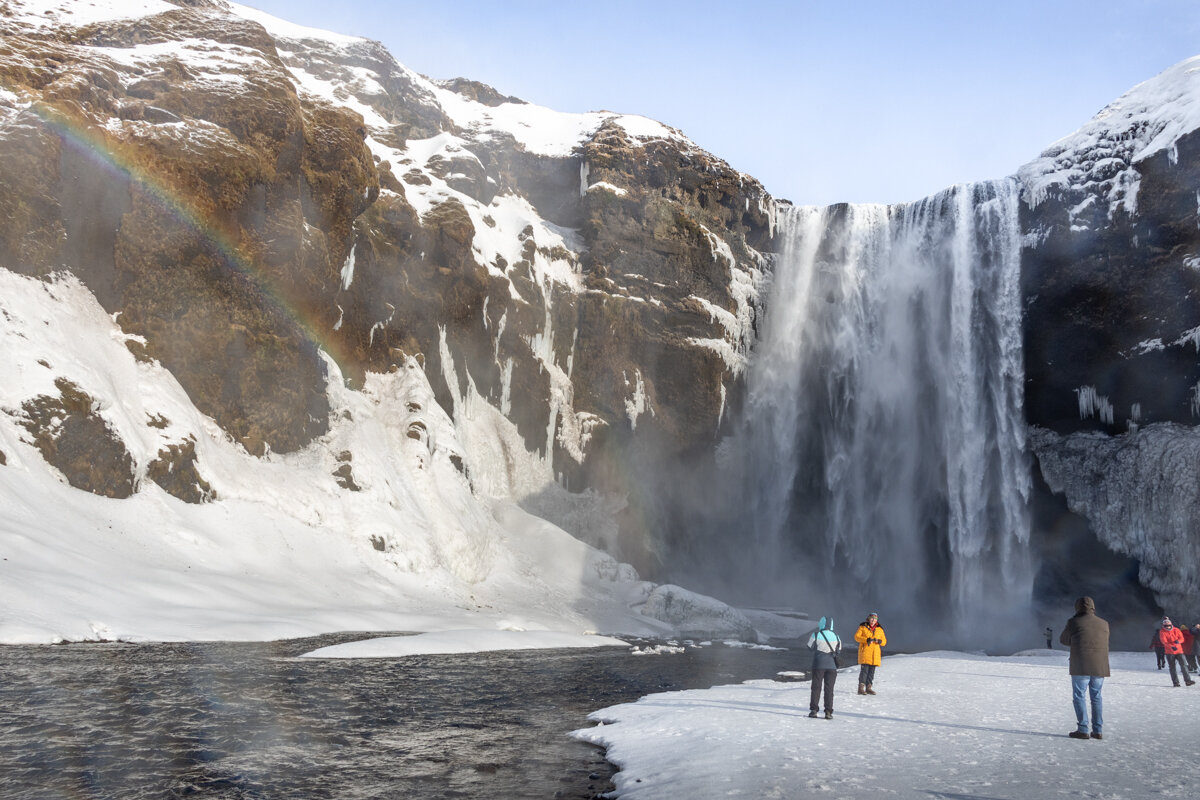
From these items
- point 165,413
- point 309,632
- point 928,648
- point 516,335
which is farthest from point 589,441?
point 309,632

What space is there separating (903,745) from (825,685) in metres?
2.92

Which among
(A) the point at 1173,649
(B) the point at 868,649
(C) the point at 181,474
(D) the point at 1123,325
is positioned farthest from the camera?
(D) the point at 1123,325

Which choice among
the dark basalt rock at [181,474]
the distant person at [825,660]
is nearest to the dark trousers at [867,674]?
the distant person at [825,660]

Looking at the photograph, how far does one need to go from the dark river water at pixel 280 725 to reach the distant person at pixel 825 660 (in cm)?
433

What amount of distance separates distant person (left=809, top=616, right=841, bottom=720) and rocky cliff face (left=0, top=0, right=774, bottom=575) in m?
29.5

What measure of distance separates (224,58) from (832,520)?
2047 inches

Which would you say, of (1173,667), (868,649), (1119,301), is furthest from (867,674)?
(1119,301)

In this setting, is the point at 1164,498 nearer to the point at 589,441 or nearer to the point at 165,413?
the point at 589,441

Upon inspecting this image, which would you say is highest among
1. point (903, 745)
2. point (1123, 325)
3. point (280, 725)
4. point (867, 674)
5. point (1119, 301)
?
point (1119, 301)

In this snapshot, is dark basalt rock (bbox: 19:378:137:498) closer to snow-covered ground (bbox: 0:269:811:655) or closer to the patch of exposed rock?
snow-covered ground (bbox: 0:269:811:655)

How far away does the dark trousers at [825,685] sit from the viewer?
47.4 feet

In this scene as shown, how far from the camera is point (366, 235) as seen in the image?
174 feet

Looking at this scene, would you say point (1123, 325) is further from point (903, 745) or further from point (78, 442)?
point (78, 442)

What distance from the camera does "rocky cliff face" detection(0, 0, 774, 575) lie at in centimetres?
3919
